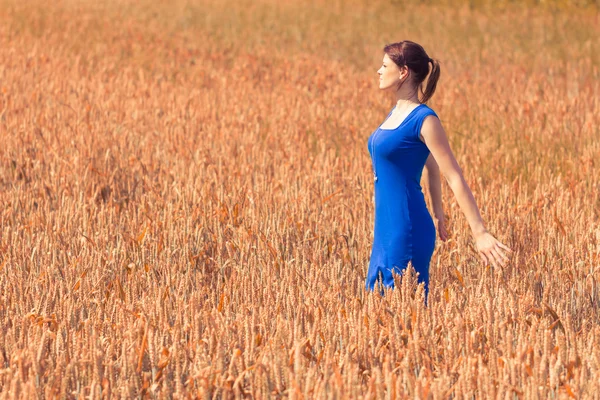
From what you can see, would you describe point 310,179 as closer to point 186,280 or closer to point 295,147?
point 295,147

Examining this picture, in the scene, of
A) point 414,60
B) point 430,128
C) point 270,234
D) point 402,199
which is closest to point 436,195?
point 402,199

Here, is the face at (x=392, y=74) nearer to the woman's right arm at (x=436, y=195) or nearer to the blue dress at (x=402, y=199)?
the blue dress at (x=402, y=199)

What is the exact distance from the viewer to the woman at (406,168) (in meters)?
2.96

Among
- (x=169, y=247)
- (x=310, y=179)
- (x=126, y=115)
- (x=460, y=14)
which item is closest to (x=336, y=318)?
(x=169, y=247)

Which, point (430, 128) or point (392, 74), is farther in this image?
point (392, 74)

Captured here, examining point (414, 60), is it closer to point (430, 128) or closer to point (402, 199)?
point (430, 128)

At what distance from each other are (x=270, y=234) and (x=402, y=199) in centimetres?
135

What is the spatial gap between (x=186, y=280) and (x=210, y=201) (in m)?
1.38

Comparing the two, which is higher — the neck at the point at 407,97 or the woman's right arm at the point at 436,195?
the neck at the point at 407,97

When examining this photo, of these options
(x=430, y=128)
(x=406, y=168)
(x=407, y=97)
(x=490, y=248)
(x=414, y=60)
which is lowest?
(x=490, y=248)

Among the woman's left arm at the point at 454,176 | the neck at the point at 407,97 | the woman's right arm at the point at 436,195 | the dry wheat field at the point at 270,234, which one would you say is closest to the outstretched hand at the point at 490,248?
the woman's left arm at the point at 454,176

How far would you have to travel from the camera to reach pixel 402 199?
303 cm

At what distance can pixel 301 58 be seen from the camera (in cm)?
1145

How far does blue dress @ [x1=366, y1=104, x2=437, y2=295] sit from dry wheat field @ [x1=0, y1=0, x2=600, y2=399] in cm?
16
